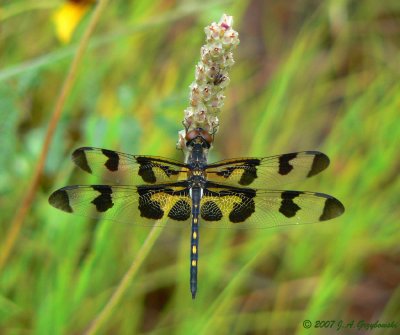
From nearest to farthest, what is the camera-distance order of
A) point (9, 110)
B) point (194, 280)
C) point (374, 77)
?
point (194, 280) < point (9, 110) < point (374, 77)

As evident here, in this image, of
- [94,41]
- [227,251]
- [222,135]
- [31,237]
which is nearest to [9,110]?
[94,41]

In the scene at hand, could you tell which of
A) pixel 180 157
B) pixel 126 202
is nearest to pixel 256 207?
pixel 126 202

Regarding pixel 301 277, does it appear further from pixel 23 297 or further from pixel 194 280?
pixel 23 297

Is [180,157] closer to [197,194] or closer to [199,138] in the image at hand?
[197,194]

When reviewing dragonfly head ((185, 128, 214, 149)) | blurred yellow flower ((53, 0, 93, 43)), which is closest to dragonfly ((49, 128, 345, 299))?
dragonfly head ((185, 128, 214, 149))

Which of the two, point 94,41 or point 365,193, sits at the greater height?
point 94,41

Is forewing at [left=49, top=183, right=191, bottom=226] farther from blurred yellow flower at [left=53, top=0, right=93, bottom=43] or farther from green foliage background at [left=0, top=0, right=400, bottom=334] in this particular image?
blurred yellow flower at [left=53, top=0, right=93, bottom=43]
